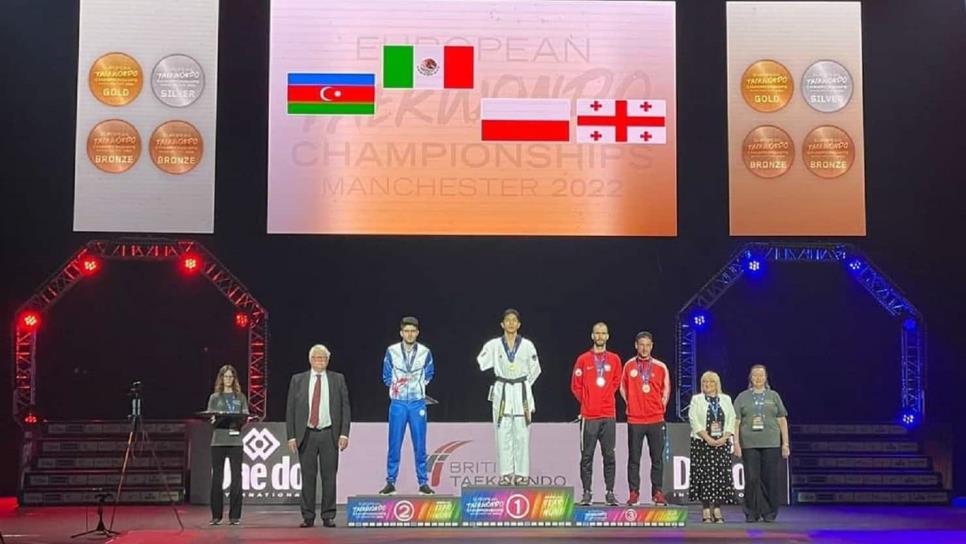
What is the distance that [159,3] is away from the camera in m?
13.0

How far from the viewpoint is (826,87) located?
13.1 meters

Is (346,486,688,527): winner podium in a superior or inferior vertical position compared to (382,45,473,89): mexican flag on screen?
inferior

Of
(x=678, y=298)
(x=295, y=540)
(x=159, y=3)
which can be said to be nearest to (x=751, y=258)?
(x=678, y=298)

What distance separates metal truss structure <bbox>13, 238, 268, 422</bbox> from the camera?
12.4 meters

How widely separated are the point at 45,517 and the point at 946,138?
1031cm

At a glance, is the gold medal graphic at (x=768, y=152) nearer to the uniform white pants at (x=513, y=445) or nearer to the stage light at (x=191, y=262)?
the uniform white pants at (x=513, y=445)

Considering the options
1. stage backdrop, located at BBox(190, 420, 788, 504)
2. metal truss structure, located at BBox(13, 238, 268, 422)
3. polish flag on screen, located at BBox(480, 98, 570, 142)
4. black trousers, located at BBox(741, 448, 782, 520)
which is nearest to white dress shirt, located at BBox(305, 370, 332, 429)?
stage backdrop, located at BBox(190, 420, 788, 504)

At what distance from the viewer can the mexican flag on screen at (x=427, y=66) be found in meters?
12.9

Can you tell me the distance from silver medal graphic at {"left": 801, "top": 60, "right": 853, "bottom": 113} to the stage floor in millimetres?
4429

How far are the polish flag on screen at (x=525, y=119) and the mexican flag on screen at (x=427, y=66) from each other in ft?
1.27

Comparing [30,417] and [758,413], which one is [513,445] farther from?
[30,417]

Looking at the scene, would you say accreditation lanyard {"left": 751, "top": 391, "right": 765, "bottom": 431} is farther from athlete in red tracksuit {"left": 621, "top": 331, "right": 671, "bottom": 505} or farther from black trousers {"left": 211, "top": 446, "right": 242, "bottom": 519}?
black trousers {"left": 211, "top": 446, "right": 242, "bottom": 519}

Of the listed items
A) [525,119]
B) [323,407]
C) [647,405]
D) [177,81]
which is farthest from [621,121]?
[323,407]

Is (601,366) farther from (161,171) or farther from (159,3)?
(159,3)
